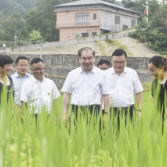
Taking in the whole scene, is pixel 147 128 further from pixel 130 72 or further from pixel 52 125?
pixel 130 72

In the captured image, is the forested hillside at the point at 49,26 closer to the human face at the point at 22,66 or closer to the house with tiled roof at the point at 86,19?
the house with tiled roof at the point at 86,19

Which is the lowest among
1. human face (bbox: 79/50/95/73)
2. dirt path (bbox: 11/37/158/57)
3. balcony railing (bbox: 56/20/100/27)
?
human face (bbox: 79/50/95/73)

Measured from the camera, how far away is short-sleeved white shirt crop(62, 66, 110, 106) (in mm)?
3923

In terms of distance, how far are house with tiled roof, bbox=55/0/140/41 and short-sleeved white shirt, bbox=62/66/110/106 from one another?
129 feet

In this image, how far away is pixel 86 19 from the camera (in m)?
44.2

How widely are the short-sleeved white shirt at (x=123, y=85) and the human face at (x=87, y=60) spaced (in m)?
0.49

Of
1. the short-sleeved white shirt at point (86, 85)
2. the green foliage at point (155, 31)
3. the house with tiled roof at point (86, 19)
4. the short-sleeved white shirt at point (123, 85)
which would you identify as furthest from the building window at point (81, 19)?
the short-sleeved white shirt at point (86, 85)

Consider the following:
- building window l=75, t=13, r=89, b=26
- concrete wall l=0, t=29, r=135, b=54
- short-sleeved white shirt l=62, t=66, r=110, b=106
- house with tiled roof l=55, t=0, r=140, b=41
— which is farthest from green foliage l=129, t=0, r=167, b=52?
short-sleeved white shirt l=62, t=66, r=110, b=106

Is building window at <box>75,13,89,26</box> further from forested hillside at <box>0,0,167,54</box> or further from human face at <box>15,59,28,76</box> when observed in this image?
human face at <box>15,59,28,76</box>

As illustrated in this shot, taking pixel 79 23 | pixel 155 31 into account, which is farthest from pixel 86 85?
pixel 79 23

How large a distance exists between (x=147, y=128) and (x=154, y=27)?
3933 centimetres

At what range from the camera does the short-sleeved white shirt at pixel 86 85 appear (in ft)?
12.9

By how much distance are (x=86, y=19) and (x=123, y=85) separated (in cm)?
4078

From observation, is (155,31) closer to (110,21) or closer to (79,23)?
(110,21)
